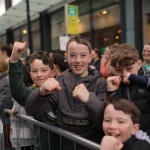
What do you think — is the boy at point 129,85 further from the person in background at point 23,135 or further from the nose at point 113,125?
the person in background at point 23,135

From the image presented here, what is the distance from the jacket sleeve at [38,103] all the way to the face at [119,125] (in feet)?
1.82

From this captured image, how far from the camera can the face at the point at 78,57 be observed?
238 cm

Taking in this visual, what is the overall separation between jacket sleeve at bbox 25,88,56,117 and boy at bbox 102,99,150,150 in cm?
54

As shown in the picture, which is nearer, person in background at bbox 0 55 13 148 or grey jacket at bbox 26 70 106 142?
grey jacket at bbox 26 70 106 142

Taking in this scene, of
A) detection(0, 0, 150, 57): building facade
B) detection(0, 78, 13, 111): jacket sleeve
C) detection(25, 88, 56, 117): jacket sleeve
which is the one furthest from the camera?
detection(0, 0, 150, 57): building facade

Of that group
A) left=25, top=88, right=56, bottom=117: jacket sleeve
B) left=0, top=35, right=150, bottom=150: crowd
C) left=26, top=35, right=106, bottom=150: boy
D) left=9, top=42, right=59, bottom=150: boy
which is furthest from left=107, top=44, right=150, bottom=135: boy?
left=9, top=42, right=59, bottom=150: boy

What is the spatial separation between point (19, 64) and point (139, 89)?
111 cm

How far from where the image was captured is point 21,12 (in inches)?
665

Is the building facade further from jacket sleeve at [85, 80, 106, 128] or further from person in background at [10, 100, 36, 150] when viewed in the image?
jacket sleeve at [85, 80, 106, 128]

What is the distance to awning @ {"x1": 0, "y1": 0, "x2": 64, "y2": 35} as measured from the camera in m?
14.8

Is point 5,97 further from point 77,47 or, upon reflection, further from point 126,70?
point 126,70

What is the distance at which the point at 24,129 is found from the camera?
10.8 ft

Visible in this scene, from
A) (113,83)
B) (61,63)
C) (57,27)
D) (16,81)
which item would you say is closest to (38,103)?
(16,81)

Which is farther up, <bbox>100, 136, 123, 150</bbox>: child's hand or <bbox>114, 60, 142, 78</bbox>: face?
<bbox>114, 60, 142, 78</bbox>: face
